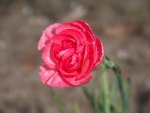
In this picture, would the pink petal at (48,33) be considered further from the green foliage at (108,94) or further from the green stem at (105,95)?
the green stem at (105,95)

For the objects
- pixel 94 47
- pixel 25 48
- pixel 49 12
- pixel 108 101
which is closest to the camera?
pixel 94 47

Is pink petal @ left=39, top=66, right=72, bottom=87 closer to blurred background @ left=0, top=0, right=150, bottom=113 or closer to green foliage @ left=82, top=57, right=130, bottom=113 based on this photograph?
green foliage @ left=82, top=57, right=130, bottom=113

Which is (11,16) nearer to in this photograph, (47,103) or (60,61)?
(47,103)

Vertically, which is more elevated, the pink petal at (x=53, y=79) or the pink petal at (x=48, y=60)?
the pink petal at (x=48, y=60)

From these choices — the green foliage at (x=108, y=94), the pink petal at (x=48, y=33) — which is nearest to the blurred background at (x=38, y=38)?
the green foliage at (x=108, y=94)

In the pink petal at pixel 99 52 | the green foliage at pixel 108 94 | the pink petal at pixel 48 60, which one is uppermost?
the green foliage at pixel 108 94

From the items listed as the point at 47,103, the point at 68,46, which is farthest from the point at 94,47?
the point at 47,103

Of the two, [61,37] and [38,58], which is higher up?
Answer: [38,58]

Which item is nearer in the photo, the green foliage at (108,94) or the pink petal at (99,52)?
the pink petal at (99,52)

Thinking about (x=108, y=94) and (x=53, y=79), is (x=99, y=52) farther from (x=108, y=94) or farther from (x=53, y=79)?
(x=108, y=94)
